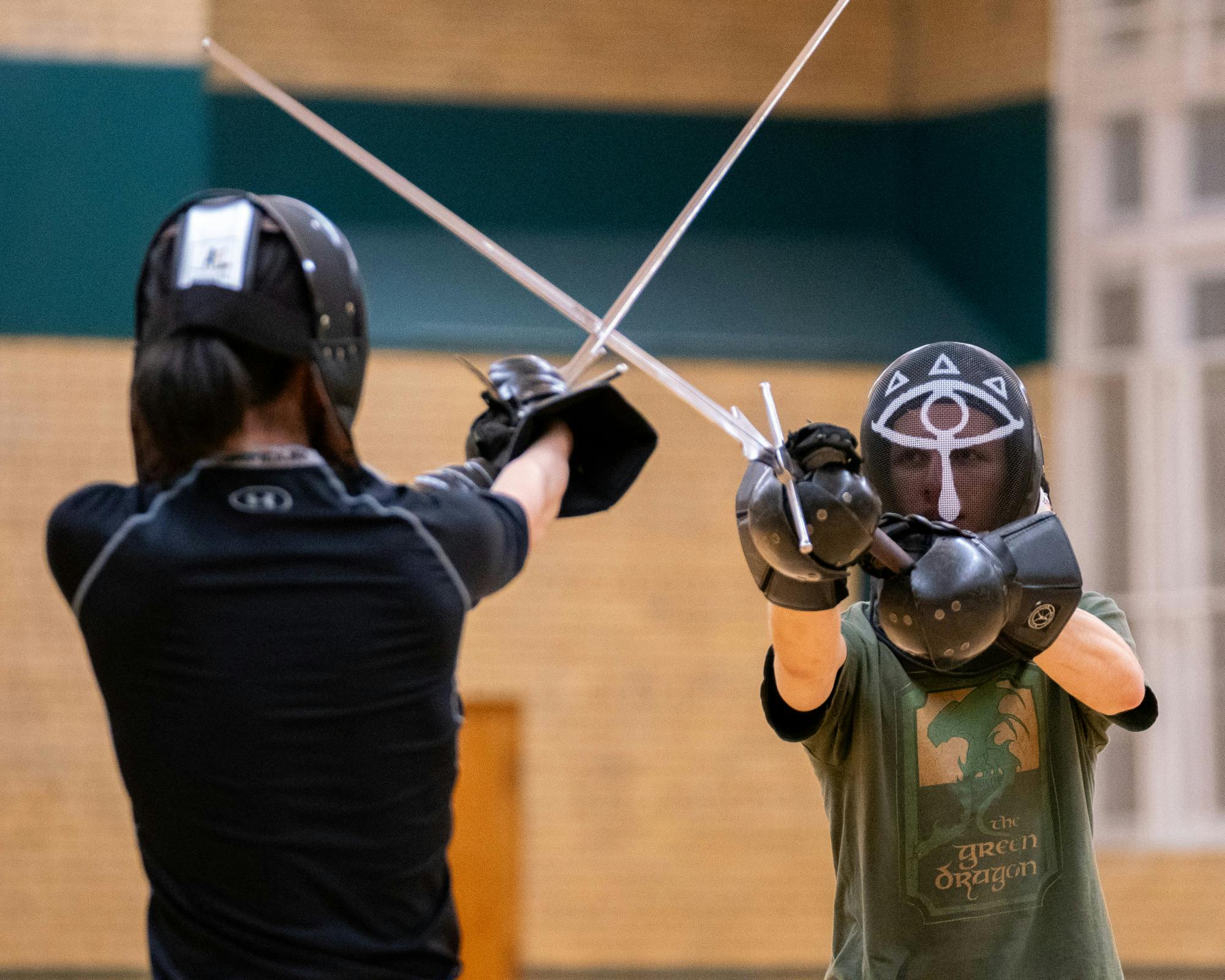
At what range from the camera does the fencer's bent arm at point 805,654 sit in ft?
6.53

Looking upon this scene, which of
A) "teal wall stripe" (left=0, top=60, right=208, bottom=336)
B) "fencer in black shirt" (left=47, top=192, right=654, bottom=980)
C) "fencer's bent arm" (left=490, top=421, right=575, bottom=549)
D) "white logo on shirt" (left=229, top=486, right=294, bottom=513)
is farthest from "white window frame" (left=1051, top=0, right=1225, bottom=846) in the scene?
"white logo on shirt" (left=229, top=486, right=294, bottom=513)

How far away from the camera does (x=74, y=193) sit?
7.15 metres

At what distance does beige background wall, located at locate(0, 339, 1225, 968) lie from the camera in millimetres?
7129

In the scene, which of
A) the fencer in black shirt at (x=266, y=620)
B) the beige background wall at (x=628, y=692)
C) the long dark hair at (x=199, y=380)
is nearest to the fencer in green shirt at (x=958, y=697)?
the fencer in black shirt at (x=266, y=620)

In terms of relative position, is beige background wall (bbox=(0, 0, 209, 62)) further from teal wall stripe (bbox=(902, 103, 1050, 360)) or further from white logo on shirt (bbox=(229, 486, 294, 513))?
white logo on shirt (bbox=(229, 486, 294, 513))

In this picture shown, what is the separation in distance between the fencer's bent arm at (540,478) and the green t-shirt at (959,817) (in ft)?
1.77

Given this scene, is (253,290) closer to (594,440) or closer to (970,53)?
(594,440)

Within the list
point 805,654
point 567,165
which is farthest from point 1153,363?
point 805,654

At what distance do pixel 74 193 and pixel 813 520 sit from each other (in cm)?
626

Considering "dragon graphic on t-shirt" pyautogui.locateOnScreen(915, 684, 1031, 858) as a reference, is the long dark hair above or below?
above

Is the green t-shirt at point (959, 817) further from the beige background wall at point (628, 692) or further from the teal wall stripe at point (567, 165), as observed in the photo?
the teal wall stripe at point (567, 165)

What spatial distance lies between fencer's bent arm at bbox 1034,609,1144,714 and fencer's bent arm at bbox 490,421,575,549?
0.78m

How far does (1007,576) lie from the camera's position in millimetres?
1954

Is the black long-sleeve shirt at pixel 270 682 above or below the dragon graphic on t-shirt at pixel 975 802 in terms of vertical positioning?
above
